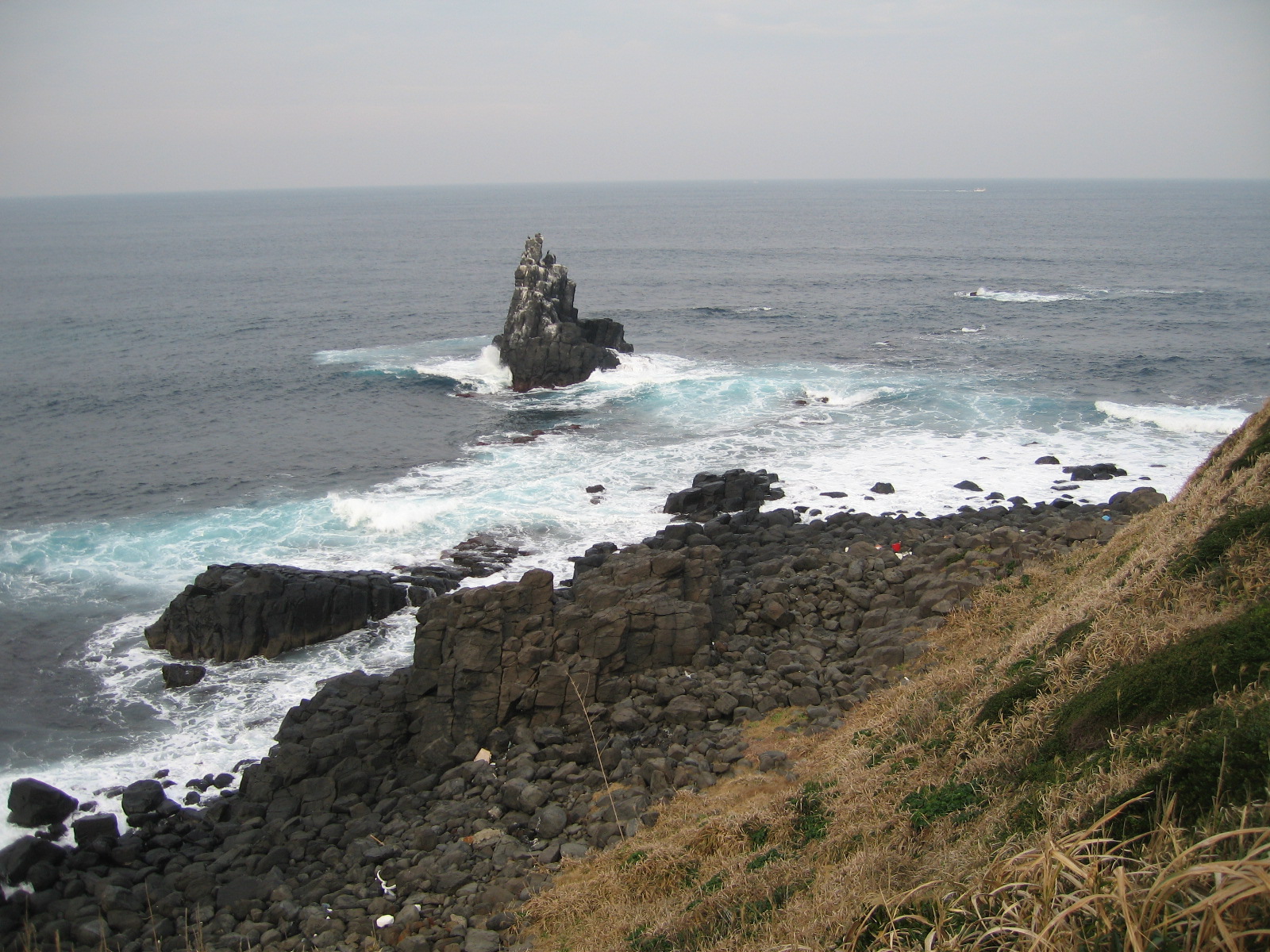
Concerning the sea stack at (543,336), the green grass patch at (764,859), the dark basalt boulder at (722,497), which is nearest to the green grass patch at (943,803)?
the green grass patch at (764,859)

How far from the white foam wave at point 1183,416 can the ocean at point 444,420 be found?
0.24m

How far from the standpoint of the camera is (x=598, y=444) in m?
45.5

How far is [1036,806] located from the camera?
9734 mm

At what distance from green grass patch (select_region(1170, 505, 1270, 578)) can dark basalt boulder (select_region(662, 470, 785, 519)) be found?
21466 mm

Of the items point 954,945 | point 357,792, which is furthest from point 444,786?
point 954,945

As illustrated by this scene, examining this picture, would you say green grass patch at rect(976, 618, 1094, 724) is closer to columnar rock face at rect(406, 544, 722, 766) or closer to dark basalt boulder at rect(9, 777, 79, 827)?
columnar rock face at rect(406, 544, 722, 766)

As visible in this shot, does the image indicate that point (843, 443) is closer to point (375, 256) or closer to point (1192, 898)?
point (1192, 898)

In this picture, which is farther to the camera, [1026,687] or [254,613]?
[254,613]

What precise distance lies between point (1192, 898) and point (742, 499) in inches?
1168

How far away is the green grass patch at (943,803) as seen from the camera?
11211mm

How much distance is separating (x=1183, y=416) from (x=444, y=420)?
39008 millimetres

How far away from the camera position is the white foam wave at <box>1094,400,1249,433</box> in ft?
142

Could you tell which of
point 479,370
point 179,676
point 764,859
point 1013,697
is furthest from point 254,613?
point 479,370

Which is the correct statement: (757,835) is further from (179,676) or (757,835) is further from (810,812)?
(179,676)
